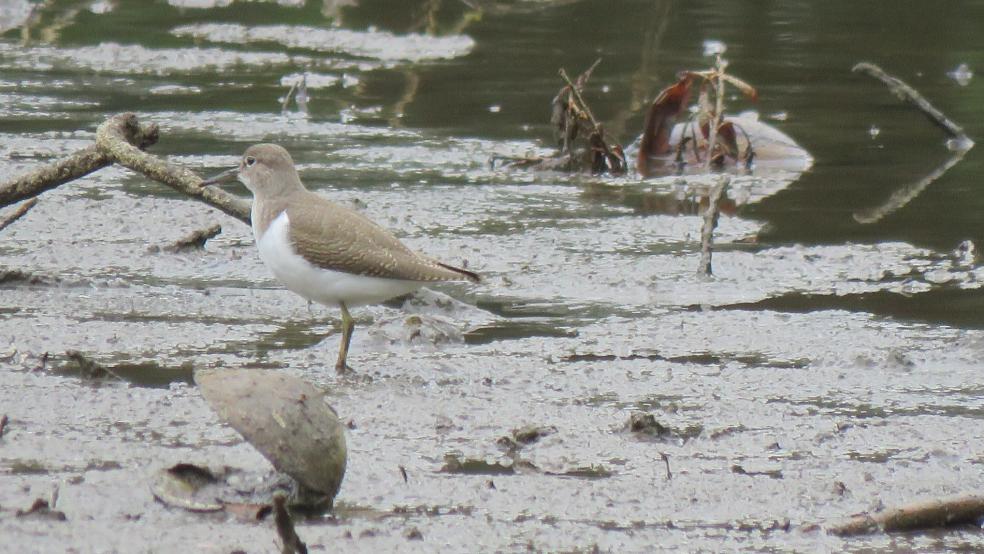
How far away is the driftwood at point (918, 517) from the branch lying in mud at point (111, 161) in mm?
3751

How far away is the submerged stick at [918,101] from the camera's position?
1041 cm

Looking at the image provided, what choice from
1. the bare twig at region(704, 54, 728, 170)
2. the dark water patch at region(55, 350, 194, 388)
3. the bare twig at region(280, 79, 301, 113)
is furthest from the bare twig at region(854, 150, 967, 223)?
the bare twig at region(280, 79, 301, 113)

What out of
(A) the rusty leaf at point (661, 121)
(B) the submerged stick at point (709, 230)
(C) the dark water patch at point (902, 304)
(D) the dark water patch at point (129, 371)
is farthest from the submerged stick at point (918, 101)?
(D) the dark water patch at point (129, 371)

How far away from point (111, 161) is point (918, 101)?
5830 millimetres

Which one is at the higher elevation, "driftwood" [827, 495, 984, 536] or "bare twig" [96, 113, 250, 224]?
"bare twig" [96, 113, 250, 224]

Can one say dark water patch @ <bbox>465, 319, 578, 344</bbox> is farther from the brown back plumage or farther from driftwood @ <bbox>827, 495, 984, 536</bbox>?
driftwood @ <bbox>827, 495, 984, 536</bbox>

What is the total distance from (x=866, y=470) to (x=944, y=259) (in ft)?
10.5

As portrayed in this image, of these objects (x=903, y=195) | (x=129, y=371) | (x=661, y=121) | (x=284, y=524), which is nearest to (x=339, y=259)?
(x=129, y=371)

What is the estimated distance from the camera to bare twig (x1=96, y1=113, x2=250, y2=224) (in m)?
7.02

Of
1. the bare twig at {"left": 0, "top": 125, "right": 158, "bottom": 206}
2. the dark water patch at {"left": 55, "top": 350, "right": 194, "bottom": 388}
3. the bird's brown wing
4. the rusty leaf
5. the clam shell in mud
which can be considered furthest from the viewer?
the rusty leaf

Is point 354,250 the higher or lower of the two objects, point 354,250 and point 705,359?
the higher

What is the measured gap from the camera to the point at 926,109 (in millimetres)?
10789

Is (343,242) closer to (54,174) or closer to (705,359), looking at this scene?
(705,359)

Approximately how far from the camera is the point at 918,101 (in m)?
10.7
